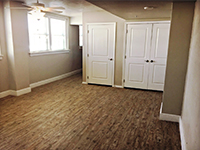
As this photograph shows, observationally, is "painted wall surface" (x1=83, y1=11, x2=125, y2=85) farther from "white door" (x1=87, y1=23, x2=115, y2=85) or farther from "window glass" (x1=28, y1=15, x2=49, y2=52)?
"window glass" (x1=28, y1=15, x2=49, y2=52)

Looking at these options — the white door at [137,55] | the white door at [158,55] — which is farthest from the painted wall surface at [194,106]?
the white door at [137,55]

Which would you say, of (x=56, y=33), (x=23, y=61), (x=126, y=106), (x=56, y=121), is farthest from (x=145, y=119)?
(x=56, y=33)

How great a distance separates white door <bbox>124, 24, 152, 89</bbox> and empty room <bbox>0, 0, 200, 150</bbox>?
0.03 m

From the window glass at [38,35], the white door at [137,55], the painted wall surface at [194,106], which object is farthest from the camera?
the window glass at [38,35]

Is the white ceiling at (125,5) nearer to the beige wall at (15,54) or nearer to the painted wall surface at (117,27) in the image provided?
the painted wall surface at (117,27)

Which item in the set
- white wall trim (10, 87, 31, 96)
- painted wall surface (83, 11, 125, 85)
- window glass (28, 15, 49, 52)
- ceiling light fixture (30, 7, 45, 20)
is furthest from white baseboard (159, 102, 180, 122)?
window glass (28, 15, 49, 52)

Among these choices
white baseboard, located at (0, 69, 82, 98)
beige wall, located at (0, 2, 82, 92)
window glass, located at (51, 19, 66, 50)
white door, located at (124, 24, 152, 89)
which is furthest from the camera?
window glass, located at (51, 19, 66, 50)

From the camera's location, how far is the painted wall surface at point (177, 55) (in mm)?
2873

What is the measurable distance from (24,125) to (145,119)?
218 cm

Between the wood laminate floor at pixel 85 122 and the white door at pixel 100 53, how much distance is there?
92 cm

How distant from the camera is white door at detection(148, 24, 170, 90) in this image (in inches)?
187

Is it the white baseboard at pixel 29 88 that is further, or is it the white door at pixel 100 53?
the white door at pixel 100 53

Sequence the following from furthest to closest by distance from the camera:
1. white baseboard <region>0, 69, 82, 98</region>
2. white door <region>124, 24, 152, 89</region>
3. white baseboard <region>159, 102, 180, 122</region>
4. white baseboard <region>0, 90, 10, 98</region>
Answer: white door <region>124, 24, 152, 89</region> → white baseboard <region>0, 69, 82, 98</region> → white baseboard <region>0, 90, 10, 98</region> → white baseboard <region>159, 102, 180, 122</region>

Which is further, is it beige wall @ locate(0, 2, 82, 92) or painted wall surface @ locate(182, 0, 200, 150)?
beige wall @ locate(0, 2, 82, 92)
